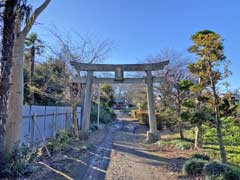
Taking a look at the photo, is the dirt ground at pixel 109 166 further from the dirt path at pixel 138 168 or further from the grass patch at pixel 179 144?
the grass patch at pixel 179 144

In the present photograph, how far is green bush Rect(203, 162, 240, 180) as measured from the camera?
4766 millimetres

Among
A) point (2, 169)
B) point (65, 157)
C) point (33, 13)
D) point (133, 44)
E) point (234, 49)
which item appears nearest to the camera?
point (2, 169)

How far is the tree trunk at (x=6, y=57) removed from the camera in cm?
485

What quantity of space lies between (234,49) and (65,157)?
30.4 ft

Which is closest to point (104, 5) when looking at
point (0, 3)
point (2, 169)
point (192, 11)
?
point (192, 11)

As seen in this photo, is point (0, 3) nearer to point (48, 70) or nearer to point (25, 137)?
point (25, 137)

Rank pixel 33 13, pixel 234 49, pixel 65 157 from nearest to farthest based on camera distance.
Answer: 1. pixel 33 13
2. pixel 65 157
3. pixel 234 49

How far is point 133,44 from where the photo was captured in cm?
1559

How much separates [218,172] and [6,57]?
5.00m

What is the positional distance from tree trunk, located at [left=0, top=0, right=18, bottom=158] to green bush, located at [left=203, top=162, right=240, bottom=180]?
440 centimetres

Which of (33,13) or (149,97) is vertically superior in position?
(33,13)

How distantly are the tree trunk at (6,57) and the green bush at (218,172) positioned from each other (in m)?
4.40

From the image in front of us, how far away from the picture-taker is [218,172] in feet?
16.3

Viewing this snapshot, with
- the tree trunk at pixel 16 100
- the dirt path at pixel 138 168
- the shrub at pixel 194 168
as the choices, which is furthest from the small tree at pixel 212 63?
the tree trunk at pixel 16 100
